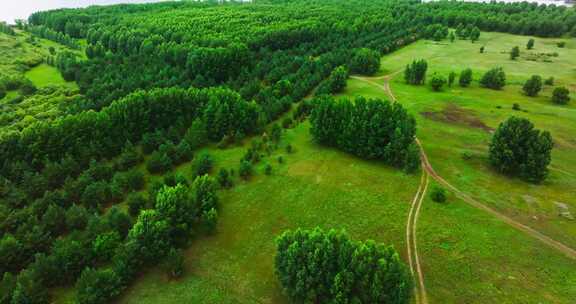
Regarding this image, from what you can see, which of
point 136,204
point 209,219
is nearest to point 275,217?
point 209,219

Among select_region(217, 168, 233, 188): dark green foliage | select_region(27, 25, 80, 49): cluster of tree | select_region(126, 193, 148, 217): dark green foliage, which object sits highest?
select_region(27, 25, 80, 49): cluster of tree

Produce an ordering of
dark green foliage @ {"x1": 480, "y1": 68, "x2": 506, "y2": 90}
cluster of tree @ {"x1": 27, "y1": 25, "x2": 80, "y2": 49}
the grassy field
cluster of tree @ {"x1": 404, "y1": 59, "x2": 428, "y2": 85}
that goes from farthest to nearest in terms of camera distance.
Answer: cluster of tree @ {"x1": 27, "y1": 25, "x2": 80, "y2": 49}
cluster of tree @ {"x1": 404, "y1": 59, "x2": 428, "y2": 85}
dark green foliage @ {"x1": 480, "y1": 68, "x2": 506, "y2": 90}
the grassy field

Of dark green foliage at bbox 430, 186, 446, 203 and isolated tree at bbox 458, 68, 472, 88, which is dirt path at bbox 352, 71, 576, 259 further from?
isolated tree at bbox 458, 68, 472, 88

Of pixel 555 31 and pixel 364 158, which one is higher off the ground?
pixel 555 31

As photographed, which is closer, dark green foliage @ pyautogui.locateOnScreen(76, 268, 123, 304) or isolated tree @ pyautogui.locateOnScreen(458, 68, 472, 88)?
dark green foliage @ pyautogui.locateOnScreen(76, 268, 123, 304)

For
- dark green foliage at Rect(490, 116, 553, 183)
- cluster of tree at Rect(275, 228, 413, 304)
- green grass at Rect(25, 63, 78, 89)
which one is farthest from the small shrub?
green grass at Rect(25, 63, 78, 89)

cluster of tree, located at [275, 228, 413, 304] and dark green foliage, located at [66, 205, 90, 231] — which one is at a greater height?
cluster of tree, located at [275, 228, 413, 304]

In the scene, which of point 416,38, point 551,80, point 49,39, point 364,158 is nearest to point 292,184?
point 364,158

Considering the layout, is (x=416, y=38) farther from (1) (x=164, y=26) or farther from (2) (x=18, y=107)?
(2) (x=18, y=107)
